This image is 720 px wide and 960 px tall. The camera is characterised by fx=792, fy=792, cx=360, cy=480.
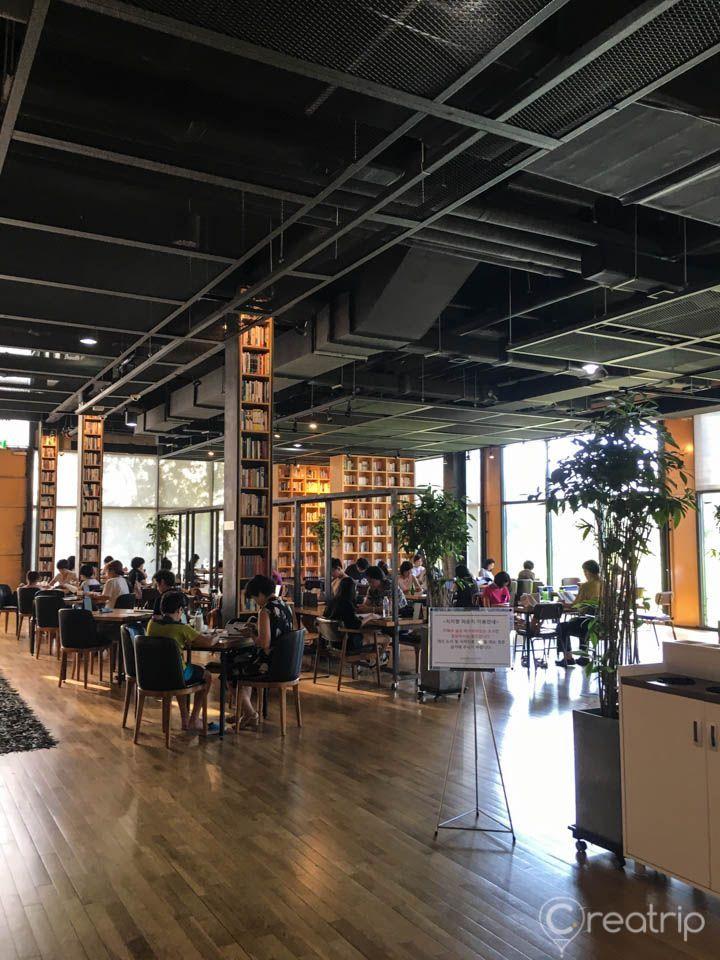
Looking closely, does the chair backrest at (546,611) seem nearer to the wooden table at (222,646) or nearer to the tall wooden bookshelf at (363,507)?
the wooden table at (222,646)

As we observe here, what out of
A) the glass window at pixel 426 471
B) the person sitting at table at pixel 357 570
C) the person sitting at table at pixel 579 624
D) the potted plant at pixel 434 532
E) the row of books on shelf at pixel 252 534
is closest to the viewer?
the potted plant at pixel 434 532

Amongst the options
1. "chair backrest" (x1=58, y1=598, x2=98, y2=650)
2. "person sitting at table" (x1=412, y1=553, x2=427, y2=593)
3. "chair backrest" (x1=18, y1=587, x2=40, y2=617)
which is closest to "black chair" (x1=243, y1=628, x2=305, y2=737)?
"chair backrest" (x1=58, y1=598, x2=98, y2=650)

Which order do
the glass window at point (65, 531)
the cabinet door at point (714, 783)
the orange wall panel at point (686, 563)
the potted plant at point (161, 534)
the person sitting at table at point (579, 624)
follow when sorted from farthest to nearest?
the glass window at point (65, 531)
the potted plant at point (161, 534)
the orange wall panel at point (686, 563)
the person sitting at table at point (579, 624)
the cabinet door at point (714, 783)

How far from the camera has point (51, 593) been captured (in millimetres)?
11492

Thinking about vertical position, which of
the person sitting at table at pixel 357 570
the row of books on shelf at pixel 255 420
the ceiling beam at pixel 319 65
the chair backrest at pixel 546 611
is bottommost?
the chair backrest at pixel 546 611

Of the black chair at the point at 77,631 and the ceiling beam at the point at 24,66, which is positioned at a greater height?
the ceiling beam at the point at 24,66

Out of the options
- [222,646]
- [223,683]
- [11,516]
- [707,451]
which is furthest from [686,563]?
[11,516]

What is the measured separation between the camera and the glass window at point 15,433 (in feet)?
64.5

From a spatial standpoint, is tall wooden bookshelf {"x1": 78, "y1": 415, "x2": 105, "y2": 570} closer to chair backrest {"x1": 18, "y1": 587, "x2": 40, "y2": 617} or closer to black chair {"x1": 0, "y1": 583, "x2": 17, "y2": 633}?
black chair {"x1": 0, "y1": 583, "x2": 17, "y2": 633}

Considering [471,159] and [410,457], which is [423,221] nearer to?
[471,159]

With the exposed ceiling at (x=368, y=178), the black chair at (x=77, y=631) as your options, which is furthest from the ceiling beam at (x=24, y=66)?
the black chair at (x=77, y=631)

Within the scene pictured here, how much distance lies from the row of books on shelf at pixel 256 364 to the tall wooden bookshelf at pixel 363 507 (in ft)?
37.1

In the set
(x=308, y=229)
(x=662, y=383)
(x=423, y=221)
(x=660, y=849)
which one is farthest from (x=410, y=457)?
(x=660, y=849)

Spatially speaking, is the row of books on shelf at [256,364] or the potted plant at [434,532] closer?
the potted plant at [434,532]
